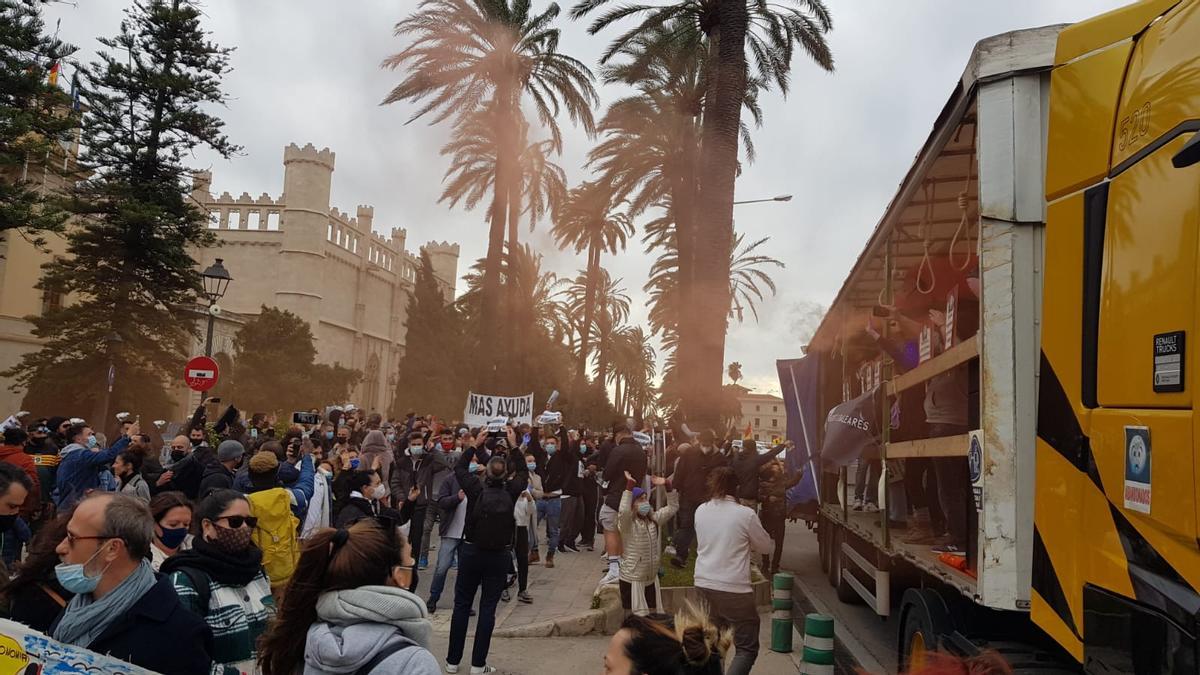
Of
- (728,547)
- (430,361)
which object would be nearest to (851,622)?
(728,547)

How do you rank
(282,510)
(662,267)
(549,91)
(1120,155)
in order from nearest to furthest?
1. (1120,155)
2. (282,510)
3. (549,91)
4. (662,267)

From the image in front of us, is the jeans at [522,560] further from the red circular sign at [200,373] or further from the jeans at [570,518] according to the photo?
the red circular sign at [200,373]

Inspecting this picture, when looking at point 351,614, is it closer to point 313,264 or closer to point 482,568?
point 482,568

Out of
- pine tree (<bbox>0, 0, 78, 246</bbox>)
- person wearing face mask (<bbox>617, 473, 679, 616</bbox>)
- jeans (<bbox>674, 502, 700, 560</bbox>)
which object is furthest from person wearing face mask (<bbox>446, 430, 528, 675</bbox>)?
pine tree (<bbox>0, 0, 78, 246</bbox>)

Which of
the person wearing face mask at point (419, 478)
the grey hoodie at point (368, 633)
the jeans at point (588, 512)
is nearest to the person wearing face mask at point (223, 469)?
the person wearing face mask at point (419, 478)

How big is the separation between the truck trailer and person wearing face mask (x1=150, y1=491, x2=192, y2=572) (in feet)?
13.2

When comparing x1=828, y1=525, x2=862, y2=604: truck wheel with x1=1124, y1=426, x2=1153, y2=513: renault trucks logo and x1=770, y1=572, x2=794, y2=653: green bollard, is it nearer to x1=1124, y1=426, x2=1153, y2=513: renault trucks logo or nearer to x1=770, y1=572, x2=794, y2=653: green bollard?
x1=770, y1=572, x2=794, y2=653: green bollard

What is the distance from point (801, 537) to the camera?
18.5 m

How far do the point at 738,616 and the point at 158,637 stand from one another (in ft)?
12.9

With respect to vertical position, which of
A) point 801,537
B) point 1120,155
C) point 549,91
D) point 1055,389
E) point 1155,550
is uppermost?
point 549,91

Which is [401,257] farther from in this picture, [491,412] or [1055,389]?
[1055,389]

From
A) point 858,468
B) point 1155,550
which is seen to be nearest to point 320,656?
point 1155,550

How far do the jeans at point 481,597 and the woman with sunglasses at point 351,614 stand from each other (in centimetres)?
427

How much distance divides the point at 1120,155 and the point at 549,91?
25322mm
